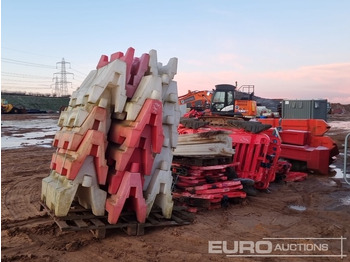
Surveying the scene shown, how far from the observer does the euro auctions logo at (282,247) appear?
4.76m

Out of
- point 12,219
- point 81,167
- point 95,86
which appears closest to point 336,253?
point 81,167

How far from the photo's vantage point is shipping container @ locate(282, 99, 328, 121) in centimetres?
2091

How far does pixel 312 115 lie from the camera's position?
20859mm

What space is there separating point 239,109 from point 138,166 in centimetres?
1612

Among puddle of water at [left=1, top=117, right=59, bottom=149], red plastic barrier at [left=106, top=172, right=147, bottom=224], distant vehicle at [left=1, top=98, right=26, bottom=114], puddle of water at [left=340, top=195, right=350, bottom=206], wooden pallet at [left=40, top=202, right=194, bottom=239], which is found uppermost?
distant vehicle at [left=1, top=98, right=26, bottom=114]

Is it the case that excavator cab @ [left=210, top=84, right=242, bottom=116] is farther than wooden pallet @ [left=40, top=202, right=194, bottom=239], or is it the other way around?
excavator cab @ [left=210, top=84, right=242, bottom=116]

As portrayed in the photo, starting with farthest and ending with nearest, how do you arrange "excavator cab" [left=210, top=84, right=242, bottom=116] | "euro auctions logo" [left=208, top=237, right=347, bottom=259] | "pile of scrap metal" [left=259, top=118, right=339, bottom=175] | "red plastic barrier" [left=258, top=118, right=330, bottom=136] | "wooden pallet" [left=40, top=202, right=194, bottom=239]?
1. "excavator cab" [left=210, top=84, right=242, bottom=116]
2. "red plastic barrier" [left=258, top=118, right=330, bottom=136]
3. "pile of scrap metal" [left=259, top=118, right=339, bottom=175]
4. "wooden pallet" [left=40, top=202, right=194, bottom=239]
5. "euro auctions logo" [left=208, top=237, right=347, bottom=259]

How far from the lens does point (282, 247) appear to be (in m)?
Answer: 5.00

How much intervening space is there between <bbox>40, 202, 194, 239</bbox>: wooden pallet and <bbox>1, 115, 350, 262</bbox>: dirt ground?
10 cm

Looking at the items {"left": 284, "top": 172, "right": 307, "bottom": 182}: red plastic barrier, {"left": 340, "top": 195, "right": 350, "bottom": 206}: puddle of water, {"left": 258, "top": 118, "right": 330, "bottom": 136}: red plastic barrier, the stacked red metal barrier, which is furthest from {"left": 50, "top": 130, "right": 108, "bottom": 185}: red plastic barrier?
{"left": 258, "top": 118, "right": 330, "bottom": 136}: red plastic barrier

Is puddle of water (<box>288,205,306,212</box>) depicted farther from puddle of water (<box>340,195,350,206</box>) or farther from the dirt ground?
puddle of water (<box>340,195,350,206</box>)

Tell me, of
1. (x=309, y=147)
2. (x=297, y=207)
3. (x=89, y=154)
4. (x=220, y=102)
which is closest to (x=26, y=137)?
(x=220, y=102)

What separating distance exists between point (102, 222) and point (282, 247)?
8.93ft

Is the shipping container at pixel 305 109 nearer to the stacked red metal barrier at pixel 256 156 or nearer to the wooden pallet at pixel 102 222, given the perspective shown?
the stacked red metal barrier at pixel 256 156
